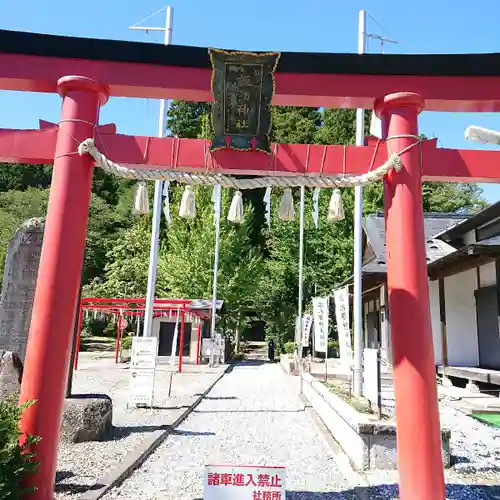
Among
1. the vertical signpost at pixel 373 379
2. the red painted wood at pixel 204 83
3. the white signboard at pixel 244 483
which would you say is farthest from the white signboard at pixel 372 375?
the red painted wood at pixel 204 83

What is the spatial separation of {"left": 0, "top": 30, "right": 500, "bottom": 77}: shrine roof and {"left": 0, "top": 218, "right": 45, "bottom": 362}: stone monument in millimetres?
3044

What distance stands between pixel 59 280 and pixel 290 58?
2.99 metres

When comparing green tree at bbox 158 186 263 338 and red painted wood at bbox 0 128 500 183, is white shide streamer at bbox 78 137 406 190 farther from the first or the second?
green tree at bbox 158 186 263 338

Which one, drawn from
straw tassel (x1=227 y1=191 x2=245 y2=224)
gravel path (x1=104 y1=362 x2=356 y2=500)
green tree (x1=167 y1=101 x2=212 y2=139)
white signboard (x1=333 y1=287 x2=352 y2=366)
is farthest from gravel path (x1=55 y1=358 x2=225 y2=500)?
green tree (x1=167 y1=101 x2=212 y2=139)

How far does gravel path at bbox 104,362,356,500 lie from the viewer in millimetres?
4910

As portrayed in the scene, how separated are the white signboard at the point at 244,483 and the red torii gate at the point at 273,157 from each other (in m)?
1.21

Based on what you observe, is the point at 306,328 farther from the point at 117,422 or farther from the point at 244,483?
the point at 244,483

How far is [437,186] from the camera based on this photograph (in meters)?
35.5

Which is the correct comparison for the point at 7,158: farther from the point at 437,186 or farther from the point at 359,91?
the point at 437,186

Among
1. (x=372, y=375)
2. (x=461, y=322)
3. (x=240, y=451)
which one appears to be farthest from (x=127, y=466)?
(x=461, y=322)

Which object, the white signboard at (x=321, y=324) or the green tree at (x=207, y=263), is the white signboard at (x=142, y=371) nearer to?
the white signboard at (x=321, y=324)

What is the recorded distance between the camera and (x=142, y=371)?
9617 mm

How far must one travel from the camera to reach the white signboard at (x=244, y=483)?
10.8ft

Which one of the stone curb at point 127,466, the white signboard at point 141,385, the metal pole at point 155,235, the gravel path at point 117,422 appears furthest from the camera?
the metal pole at point 155,235
